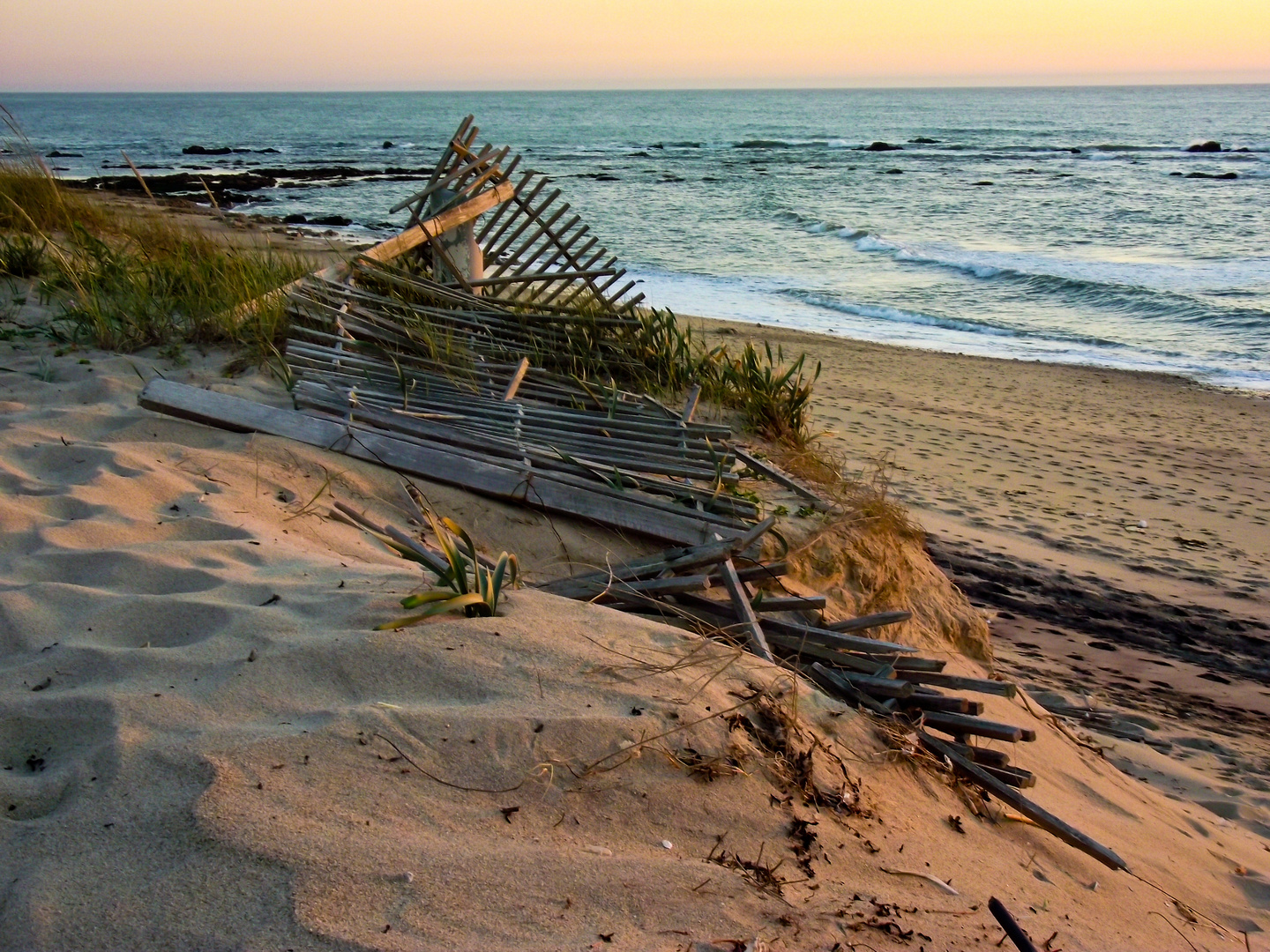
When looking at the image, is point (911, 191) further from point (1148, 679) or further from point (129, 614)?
point (129, 614)

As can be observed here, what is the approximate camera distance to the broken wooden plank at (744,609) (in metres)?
2.50

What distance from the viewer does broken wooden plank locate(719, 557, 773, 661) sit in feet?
8.19

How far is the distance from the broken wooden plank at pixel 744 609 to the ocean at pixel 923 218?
8.49 m

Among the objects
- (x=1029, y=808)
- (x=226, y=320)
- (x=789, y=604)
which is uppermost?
(x=226, y=320)

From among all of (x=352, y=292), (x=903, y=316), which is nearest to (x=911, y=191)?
(x=903, y=316)

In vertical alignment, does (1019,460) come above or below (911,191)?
below

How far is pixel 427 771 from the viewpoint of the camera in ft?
5.57

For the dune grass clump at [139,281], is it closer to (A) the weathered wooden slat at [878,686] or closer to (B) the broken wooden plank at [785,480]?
(B) the broken wooden plank at [785,480]

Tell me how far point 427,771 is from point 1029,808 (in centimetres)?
142

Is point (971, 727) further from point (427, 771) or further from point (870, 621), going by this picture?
point (427, 771)

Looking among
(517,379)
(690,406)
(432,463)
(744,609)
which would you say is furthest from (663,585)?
(517,379)

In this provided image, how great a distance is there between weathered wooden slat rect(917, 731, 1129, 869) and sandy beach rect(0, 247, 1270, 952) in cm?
4

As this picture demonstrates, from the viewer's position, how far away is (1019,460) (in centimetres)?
659

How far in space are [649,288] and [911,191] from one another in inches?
566
